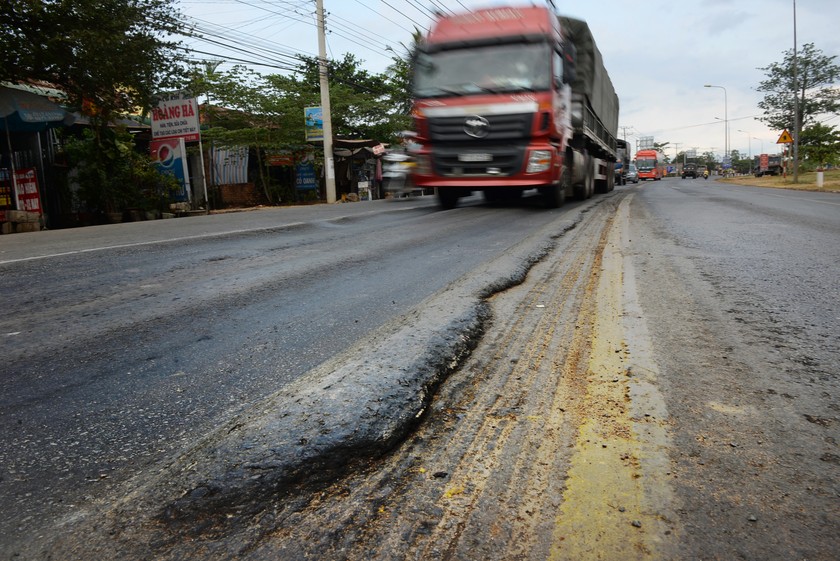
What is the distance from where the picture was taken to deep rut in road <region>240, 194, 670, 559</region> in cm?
111

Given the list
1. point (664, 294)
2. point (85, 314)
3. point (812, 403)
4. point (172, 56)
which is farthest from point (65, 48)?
point (812, 403)

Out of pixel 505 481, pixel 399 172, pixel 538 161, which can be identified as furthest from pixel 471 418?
pixel 399 172

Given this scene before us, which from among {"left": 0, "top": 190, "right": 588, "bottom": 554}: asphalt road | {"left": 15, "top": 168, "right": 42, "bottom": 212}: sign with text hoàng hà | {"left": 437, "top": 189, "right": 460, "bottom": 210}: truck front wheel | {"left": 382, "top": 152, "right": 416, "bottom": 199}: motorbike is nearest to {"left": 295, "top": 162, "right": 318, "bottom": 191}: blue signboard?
{"left": 15, "top": 168, "right": 42, "bottom": 212}: sign with text hoàng hà

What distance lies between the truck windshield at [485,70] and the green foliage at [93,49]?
6.63m

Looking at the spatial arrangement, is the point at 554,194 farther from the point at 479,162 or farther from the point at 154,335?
the point at 154,335

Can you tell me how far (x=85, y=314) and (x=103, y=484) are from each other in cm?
201

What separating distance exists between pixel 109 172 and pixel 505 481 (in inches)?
601

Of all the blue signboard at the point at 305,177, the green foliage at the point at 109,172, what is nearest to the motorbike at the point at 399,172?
the green foliage at the point at 109,172

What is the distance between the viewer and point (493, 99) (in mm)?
8992

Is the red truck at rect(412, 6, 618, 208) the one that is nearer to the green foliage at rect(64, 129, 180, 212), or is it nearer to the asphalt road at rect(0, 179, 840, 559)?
the asphalt road at rect(0, 179, 840, 559)

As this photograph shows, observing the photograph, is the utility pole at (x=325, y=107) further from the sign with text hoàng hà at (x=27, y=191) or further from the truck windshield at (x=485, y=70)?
the truck windshield at (x=485, y=70)

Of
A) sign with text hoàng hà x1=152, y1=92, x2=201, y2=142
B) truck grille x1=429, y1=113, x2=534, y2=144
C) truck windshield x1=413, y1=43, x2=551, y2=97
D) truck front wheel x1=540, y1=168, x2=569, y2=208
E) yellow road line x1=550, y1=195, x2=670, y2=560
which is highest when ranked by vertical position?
sign with text hoàng hà x1=152, y1=92, x2=201, y2=142

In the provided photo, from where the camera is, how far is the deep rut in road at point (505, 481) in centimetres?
111

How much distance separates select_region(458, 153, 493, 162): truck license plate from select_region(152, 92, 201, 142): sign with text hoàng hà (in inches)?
385
